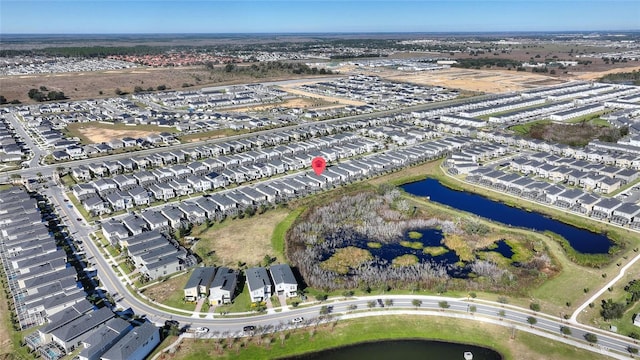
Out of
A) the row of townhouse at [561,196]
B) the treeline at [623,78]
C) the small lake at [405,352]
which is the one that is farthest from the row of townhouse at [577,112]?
the small lake at [405,352]

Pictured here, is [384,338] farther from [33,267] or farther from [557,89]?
[557,89]

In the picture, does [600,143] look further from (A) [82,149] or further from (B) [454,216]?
(A) [82,149]

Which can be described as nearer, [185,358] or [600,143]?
[185,358]

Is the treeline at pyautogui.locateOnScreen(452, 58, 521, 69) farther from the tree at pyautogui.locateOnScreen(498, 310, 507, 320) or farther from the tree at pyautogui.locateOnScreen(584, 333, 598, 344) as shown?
the tree at pyautogui.locateOnScreen(584, 333, 598, 344)

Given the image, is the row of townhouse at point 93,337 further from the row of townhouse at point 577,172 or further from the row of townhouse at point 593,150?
the row of townhouse at point 593,150

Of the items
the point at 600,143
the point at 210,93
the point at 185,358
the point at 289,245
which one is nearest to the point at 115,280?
the point at 185,358

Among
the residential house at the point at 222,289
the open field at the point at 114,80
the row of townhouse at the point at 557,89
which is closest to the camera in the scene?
the residential house at the point at 222,289
